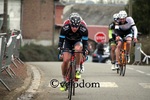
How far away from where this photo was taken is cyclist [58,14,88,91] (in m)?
10.2

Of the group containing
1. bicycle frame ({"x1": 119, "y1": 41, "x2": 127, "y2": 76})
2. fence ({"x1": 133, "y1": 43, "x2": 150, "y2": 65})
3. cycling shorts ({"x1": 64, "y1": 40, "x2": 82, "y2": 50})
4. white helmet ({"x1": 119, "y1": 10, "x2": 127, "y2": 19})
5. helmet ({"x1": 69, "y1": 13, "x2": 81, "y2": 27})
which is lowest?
fence ({"x1": 133, "y1": 43, "x2": 150, "y2": 65})

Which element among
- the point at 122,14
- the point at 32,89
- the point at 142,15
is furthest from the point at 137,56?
the point at 142,15

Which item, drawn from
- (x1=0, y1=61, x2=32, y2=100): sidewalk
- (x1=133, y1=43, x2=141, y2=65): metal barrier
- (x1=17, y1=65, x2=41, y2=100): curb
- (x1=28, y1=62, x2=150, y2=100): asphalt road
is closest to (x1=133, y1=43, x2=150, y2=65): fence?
(x1=133, y1=43, x2=141, y2=65): metal barrier

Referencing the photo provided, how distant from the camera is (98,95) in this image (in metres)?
10.9

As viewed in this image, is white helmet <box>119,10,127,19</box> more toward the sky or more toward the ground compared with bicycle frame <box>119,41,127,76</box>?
more toward the sky

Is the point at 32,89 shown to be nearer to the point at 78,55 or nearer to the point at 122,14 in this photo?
the point at 78,55

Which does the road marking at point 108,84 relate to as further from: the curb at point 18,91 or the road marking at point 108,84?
the curb at point 18,91

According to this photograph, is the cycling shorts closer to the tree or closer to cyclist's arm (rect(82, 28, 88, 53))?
cyclist's arm (rect(82, 28, 88, 53))

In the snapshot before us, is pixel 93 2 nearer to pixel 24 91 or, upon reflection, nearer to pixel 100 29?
pixel 100 29

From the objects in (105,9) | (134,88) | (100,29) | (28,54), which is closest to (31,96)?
(134,88)

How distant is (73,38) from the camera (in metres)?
10.6

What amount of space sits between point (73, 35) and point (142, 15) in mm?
36864

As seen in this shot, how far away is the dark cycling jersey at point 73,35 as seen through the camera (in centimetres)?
1038

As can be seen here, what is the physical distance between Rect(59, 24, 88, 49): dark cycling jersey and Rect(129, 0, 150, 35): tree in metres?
35.4
